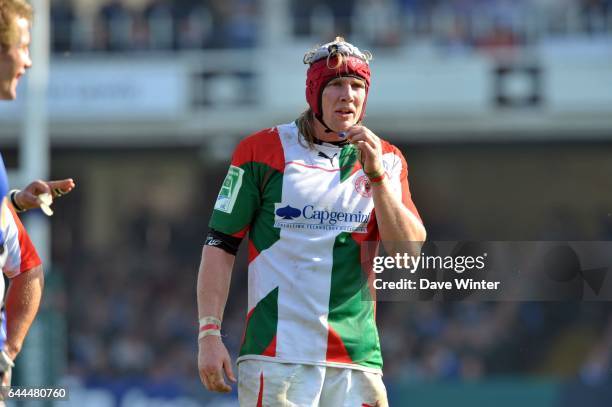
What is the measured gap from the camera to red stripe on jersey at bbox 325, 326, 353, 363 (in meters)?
4.44

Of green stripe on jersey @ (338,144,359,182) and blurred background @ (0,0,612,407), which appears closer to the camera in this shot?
green stripe on jersey @ (338,144,359,182)

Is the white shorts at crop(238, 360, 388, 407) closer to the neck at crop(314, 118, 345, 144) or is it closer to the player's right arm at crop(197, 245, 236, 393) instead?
the player's right arm at crop(197, 245, 236, 393)

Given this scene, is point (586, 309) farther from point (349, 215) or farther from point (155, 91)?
point (349, 215)

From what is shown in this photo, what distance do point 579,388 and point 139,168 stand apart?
11.1m

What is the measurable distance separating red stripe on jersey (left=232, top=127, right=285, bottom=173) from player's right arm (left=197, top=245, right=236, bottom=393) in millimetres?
353

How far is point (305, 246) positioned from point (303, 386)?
50 cm

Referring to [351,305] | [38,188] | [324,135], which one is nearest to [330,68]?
[324,135]

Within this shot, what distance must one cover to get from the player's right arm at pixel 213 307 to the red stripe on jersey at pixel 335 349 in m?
0.36

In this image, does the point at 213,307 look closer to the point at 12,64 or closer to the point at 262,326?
the point at 262,326

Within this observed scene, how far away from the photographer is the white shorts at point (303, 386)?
4.38 m

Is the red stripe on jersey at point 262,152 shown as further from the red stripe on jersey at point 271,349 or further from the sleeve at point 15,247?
the sleeve at point 15,247

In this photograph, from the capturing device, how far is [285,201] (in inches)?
178

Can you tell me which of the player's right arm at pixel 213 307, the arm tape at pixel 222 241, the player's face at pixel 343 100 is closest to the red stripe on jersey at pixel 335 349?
the player's right arm at pixel 213 307

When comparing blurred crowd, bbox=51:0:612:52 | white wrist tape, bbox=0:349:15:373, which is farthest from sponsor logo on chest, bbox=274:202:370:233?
blurred crowd, bbox=51:0:612:52
